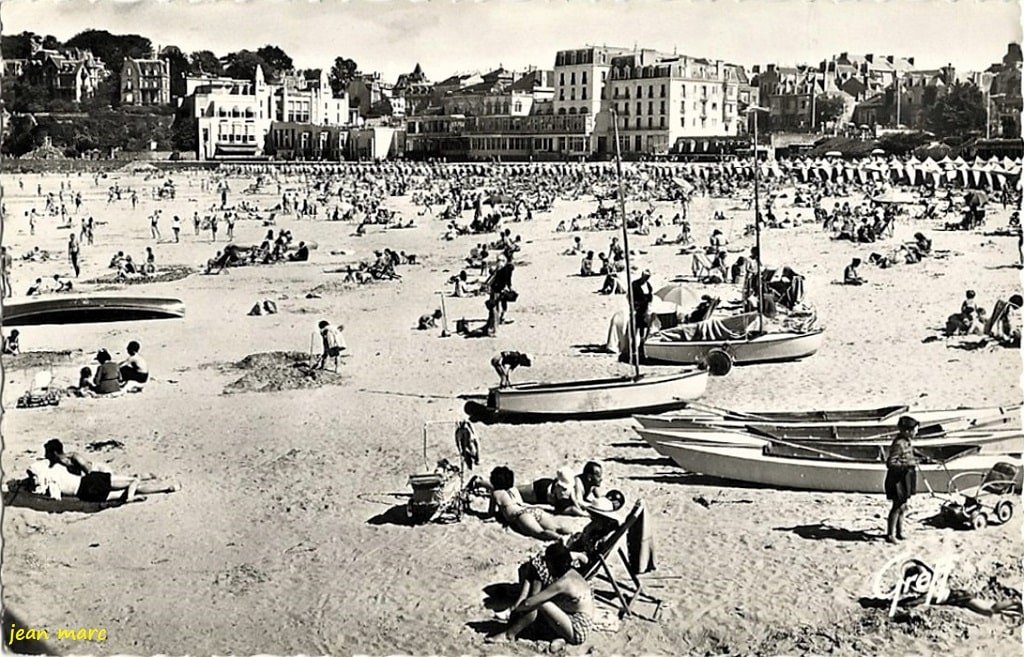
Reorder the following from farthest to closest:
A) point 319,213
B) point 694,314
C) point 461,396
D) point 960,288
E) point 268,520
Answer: point 319,213
point 960,288
point 694,314
point 461,396
point 268,520

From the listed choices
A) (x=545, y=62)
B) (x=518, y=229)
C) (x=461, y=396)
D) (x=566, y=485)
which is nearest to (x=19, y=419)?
(x=461, y=396)

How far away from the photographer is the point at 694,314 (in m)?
12.7

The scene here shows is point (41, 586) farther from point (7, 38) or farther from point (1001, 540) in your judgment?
point (1001, 540)

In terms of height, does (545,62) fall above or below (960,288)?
above

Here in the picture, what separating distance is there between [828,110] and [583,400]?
144ft

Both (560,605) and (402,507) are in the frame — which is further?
(402,507)

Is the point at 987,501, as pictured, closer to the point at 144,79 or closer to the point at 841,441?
the point at 841,441

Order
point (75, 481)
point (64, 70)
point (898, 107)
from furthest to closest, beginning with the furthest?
point (898, 107)
point (64, 70)
point (75, 481)

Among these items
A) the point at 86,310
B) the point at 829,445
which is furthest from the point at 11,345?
the point at 829,445

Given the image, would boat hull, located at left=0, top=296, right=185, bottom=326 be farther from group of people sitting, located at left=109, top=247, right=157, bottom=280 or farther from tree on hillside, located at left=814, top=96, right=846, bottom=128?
tree on hillside, located at left=814, top=96, right=846, bottom=128

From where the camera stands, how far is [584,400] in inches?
384

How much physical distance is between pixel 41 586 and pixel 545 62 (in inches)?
279

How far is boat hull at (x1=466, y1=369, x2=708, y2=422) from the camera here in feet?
31.9

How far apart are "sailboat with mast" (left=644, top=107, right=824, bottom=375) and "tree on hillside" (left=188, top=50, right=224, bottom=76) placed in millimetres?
6402
